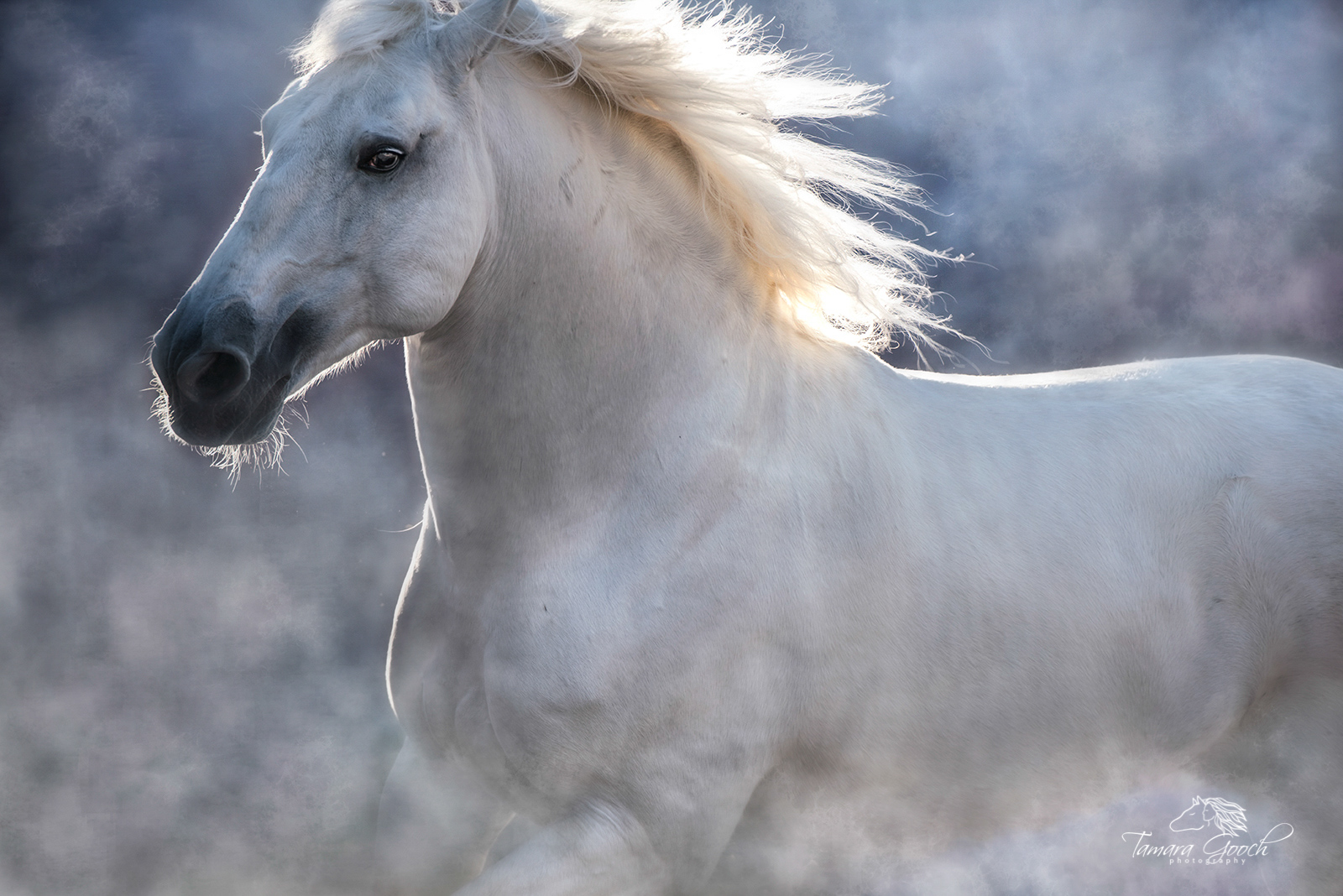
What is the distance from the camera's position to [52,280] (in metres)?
2.76

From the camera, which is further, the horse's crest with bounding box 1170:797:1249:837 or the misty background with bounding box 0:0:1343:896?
the misty background with bounding box 0:0:1343:896

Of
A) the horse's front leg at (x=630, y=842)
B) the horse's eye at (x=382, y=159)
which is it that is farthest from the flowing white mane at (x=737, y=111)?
the horse's front leg at (x=630, y=842)

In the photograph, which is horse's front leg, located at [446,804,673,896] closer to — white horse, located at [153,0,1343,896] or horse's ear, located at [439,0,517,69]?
white horse, located at [153,0,1343,896]

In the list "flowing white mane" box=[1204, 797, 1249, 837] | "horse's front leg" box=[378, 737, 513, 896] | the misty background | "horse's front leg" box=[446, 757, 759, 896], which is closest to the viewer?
"horse's front leg" box=[446, 757, 759, 896]

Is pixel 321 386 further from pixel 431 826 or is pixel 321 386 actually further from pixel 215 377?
pixel 215 377

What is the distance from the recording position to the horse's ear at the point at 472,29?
1.15 m

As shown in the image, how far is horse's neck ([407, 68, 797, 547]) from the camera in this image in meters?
1.20

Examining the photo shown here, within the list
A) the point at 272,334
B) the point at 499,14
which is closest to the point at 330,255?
the point at 272,334

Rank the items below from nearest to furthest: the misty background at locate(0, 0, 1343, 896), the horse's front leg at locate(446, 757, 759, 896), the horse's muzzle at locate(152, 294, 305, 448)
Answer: the horse's muzzle at locate(152, 294, 305, 448) → the horse's front leg at locate(446, 757, 759, 896) → the misty background at locate(0, 0, 1343, 896)

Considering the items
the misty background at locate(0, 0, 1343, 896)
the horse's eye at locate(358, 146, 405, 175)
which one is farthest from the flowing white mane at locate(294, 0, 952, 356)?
the misty background at locate(0, 0, 1343, 896)

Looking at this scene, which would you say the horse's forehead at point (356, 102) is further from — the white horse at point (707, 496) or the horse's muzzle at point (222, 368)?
the horse's muzzle at point (222, 368)

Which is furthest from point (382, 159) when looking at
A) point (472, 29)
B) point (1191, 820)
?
point (1191, 820)

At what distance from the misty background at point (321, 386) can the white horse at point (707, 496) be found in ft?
4.79

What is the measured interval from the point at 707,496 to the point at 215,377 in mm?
605
